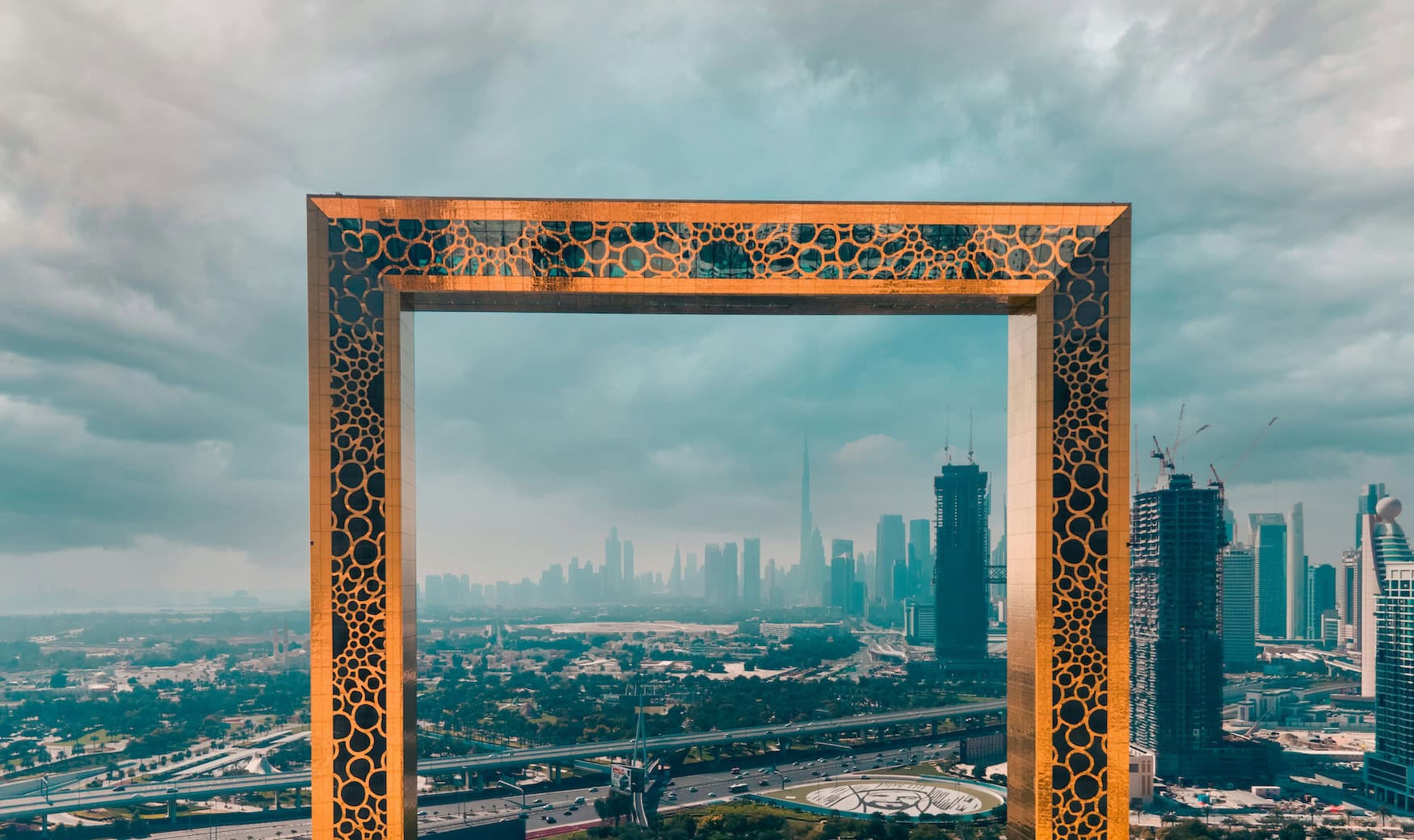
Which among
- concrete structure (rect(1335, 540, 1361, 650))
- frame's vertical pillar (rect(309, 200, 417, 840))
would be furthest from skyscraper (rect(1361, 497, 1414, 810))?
concrete structure (rect(1335, 540, 1361, 650))

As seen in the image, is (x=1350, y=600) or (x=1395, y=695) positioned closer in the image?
(x=1395, y=695)

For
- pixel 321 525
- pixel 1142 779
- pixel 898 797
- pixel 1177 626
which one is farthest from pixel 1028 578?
pixel 1177 626

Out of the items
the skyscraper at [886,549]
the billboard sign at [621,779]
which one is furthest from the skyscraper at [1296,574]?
the billboard sign at [621,779]

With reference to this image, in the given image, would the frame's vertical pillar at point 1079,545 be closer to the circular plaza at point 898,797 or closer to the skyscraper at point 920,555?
the circular plaza at point 898,797

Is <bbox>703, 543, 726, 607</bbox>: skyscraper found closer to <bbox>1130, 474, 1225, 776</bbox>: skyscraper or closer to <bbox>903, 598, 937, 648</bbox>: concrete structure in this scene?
<bbox>903, 598, 937, 648</bbox>: concrete structure

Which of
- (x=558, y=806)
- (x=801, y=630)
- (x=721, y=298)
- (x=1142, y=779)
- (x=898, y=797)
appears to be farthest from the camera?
(x=801, y=630)

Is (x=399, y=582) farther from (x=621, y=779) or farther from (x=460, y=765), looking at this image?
(x=460, y=765)
